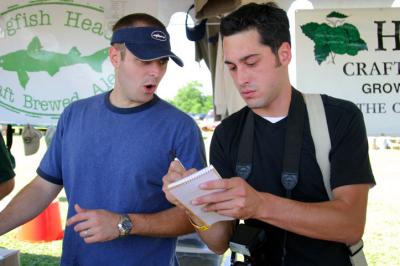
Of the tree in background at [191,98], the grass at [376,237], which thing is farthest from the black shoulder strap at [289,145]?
the tree in background at [191,98]

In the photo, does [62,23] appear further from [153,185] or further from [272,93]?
[272,93]

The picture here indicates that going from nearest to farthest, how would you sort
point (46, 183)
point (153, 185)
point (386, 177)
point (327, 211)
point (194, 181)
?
Answer: point (194, 181)
point (327, 211)
point (153, 185)
point (46, 183)
point (386, 177)

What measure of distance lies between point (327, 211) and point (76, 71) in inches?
113

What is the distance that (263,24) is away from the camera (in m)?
1.48

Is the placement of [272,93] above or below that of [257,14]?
below

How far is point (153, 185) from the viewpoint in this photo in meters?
1.72

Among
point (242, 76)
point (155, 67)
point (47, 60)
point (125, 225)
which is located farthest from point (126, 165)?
point (47, 60)

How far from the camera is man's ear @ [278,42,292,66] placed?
1.51 metres

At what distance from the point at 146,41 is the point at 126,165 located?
18.4 inches

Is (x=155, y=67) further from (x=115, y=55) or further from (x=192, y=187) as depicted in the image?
(x=192, y=187)

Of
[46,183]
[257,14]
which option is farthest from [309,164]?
[46,183]

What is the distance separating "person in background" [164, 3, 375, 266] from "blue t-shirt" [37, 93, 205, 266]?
0.19 m

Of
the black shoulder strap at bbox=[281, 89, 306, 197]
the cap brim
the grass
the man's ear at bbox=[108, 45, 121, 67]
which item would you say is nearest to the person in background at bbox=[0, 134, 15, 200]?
the man's ear at bbox=[108, 45, 121, 67]

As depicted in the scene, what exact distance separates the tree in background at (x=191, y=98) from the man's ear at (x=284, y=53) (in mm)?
49289
